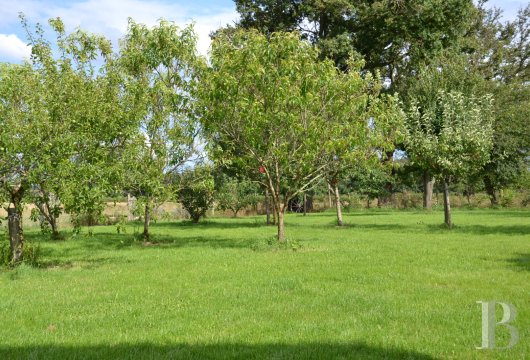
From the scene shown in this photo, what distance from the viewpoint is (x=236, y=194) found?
3800 centimetres

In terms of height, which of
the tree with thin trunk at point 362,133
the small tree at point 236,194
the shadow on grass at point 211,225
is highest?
the tree with thin trunk at point 362,133

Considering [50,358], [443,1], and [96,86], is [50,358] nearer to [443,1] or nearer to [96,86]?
[96,86]

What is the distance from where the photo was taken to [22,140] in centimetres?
1122

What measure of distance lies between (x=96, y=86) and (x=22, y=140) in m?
3.40

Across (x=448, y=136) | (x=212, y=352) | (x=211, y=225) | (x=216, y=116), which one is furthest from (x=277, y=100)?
(x=211, y=225)

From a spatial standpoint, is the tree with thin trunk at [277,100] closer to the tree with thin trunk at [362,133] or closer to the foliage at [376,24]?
the tree with thin trunk at [362,133]

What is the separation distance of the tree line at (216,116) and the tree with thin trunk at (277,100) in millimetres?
47

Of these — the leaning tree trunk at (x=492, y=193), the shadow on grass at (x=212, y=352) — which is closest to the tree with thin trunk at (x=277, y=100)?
the shadow on grass at (x=212, y=352)

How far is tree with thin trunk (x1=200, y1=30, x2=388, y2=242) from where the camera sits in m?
15.3

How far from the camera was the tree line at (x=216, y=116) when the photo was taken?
1177 centimetres

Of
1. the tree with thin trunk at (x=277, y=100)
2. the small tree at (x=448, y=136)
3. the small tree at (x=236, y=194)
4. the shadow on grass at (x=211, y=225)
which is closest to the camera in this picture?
the tree with thin trunk at (x=277, y=100)

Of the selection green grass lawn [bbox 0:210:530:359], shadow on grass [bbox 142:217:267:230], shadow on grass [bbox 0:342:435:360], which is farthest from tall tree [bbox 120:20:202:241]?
shadow on grass [bbox 0:342:435:360]

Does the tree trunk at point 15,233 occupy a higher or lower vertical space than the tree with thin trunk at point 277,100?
lower

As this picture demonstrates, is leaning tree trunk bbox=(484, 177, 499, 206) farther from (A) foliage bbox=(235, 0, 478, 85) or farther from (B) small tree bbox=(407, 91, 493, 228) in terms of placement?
Result: (B) small tree bbox=(407, 91, 493, 228)
